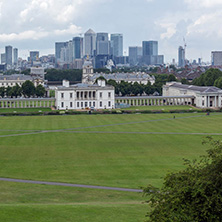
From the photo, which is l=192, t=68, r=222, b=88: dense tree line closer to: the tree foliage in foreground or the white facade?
the white facade

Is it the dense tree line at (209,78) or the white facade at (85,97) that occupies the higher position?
the dense tree line at (209,78)

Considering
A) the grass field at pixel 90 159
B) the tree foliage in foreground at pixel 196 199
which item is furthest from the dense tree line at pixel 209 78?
the tree foliage in foreground at pixel 196 199

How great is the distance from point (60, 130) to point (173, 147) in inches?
988

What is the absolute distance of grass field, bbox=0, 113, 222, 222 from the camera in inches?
1275

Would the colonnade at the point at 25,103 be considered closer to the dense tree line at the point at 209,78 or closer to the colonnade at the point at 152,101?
the colonnade at the point at 152,101

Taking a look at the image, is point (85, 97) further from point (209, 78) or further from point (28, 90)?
point (209, 78)

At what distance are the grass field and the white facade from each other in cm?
3703

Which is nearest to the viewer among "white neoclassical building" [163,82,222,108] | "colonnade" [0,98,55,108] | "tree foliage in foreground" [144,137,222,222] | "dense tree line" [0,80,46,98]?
"tree foliage in foreground" [144,137,222,222]

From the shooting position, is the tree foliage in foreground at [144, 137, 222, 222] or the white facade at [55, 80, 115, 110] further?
the white facade at [55, 80, 115, 110]

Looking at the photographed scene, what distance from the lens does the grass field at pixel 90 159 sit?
32.4 m

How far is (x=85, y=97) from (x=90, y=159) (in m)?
85.2

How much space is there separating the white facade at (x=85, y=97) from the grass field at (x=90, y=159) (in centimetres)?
3703

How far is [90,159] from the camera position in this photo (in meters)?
54.2

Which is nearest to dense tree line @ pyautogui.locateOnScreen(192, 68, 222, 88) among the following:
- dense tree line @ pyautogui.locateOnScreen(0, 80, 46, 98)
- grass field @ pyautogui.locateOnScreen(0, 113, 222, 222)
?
dense tree line @ pyautogui.locateOnScreen(0, 80, 46, 98)
